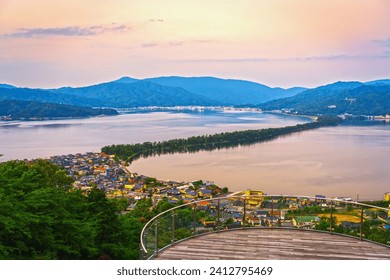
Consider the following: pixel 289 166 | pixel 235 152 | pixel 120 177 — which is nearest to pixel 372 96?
pixel 235 152

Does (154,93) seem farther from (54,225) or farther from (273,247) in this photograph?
(273,247)

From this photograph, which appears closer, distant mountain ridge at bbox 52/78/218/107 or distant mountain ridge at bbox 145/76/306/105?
distant mountain ridge at bbox 52/78/218/107

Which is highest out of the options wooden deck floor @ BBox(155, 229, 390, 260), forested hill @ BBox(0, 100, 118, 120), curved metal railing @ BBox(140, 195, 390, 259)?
forested hill @ BBox(0, 100, 118, 120)

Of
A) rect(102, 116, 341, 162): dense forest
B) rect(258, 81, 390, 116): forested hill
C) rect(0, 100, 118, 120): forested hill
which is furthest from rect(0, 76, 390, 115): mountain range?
rect(102, 116, 341, 162): dense forest

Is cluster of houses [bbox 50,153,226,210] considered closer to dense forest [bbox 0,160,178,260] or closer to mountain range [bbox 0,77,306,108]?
dense forest [bbox 0,160,178,260]

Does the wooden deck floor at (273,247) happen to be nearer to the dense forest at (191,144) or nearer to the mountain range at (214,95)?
the dense forest at (191,144)

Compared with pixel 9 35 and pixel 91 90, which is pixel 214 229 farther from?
pixel 91 90
